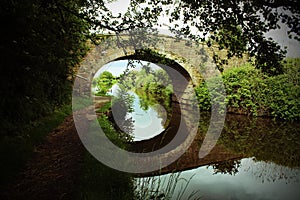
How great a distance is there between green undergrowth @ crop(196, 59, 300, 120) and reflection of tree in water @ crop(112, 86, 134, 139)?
14.0 ft

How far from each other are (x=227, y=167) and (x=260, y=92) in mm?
6611

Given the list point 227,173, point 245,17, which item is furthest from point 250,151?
point 245,17

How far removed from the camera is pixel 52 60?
284 centimetres

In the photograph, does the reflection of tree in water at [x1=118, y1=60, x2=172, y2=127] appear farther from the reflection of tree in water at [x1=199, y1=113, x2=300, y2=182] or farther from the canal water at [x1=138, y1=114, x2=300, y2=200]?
the reflection of tree in water at [x1=199, y1=113, x2=300, y2=182]

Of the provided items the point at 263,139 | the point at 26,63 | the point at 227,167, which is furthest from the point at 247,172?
the point at 26,63

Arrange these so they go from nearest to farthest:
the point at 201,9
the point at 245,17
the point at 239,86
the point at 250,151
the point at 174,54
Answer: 1. the point at 245,17
2. the point at 201,9
3. the point at 250,151
4. the point at 239,86
5. the point at 174,54

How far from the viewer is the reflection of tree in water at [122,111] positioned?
324 inches

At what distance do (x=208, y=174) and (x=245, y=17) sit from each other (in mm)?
2694

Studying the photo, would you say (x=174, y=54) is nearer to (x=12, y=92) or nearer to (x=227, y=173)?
(x=227, y=173)

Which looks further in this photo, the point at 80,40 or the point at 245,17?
the point at 80,40

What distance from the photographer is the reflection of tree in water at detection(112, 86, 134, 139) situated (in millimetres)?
8219

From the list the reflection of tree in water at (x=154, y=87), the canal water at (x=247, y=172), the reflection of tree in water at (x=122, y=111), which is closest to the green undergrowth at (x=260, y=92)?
the canal water at (x=247, y=172)

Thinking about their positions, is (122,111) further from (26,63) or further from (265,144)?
(26,63)

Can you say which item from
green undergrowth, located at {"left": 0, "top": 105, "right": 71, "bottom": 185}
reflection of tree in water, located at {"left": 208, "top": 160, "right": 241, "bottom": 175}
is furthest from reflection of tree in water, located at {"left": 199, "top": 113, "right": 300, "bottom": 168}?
green undergrowth, located at {"left": 0, "top": 105, "right": 71, "bottom": 185}
